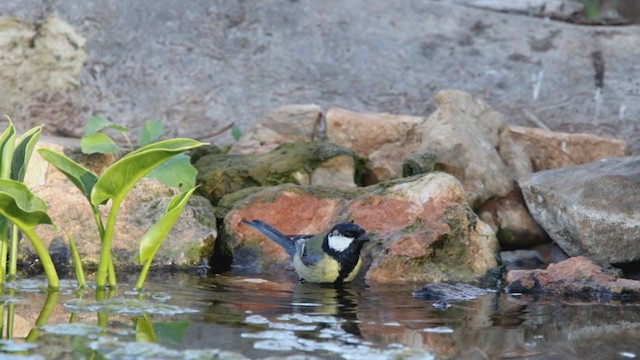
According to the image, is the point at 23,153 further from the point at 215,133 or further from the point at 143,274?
the point at 215,133

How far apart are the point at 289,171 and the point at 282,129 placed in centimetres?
71

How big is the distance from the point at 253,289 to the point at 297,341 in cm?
176

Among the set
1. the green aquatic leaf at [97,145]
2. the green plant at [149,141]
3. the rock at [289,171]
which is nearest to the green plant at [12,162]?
the green plant at [149,141]

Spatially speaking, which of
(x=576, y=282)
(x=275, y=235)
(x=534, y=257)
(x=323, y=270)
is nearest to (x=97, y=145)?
(x=275, y=235)

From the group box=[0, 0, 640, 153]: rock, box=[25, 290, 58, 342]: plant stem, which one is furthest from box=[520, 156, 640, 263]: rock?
box=[25, 290, 58, 342]: plant stem

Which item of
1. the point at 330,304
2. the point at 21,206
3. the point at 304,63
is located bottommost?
the point at 330,304

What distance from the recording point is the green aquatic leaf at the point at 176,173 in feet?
19.4

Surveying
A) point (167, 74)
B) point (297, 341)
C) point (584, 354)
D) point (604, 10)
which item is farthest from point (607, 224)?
point (604, 10)

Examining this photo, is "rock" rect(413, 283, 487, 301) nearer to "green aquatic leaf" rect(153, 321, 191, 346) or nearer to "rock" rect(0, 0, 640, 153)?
"green aquatic leaf" rect(153, 321, 191, 346)

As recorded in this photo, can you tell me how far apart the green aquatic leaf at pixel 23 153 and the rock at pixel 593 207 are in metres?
3.41

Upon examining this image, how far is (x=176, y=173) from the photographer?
596cm

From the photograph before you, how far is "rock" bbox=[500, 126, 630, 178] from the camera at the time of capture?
8.46 metres

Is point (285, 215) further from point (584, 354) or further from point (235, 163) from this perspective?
point (584, 354)

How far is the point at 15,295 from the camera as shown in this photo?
5438 mm
